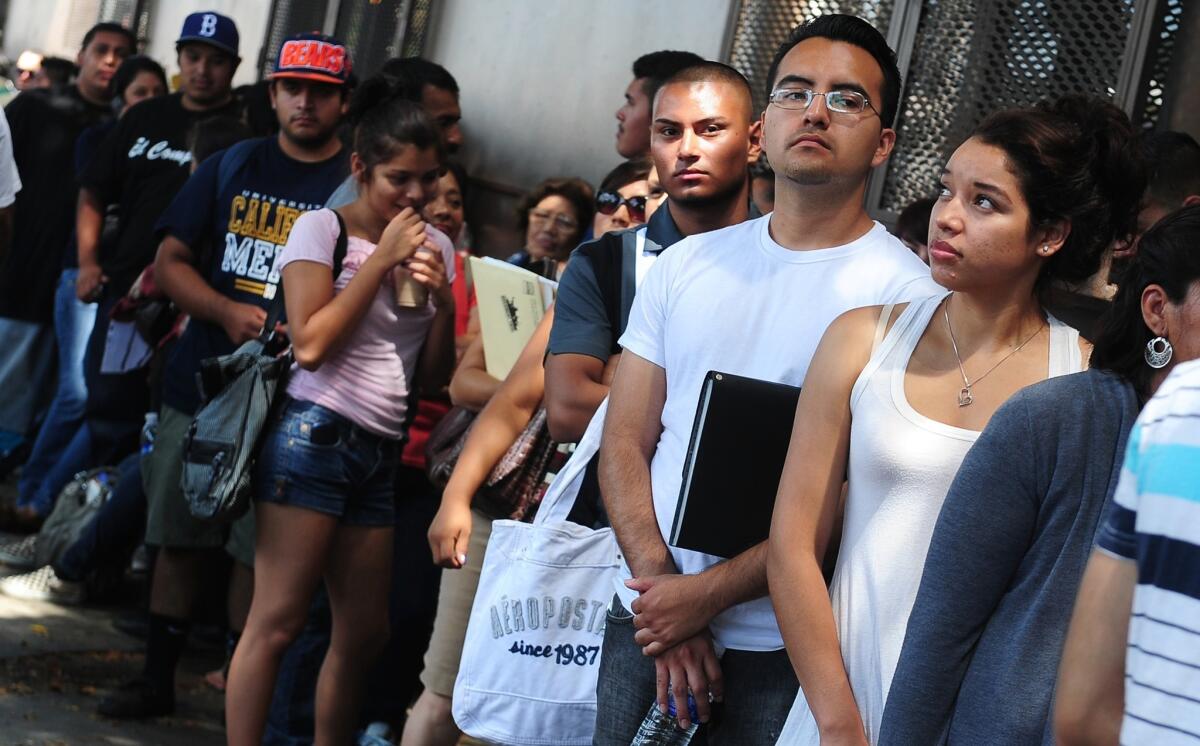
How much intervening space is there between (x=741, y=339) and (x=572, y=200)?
3386 mm

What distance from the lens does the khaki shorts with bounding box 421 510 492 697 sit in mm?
4125

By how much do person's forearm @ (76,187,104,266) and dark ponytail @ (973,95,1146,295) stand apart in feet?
18.3

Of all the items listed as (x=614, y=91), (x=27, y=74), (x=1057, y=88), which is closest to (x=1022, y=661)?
(x=1057, y=88)

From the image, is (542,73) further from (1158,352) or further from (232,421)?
(1158,352)

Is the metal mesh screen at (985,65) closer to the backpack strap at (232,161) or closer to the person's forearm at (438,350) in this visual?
the person's forearm at (438,350)

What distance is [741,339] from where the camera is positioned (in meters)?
3.01

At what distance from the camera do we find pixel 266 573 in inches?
172

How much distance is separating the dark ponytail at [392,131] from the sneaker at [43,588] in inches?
118

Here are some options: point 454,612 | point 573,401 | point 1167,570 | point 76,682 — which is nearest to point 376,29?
point 76,682

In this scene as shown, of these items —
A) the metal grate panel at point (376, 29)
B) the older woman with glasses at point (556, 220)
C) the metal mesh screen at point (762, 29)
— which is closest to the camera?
the older woman with glasses at point (556, 220)

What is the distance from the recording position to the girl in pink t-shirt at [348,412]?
14.3ft

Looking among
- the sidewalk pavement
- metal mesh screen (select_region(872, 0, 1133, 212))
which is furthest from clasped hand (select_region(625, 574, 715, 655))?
metal mesh screen (select_region(872, 0, 1133, 212))

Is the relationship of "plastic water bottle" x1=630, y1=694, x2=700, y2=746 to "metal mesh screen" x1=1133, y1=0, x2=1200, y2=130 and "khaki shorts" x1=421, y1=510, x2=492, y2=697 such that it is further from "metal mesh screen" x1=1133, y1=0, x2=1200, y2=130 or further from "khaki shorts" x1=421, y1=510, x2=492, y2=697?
"metal mesh screen" x1=1133, y1=0, x2=1200, y2=130

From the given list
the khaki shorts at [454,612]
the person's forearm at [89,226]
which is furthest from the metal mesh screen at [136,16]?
the khaki shorts at [454,612]
